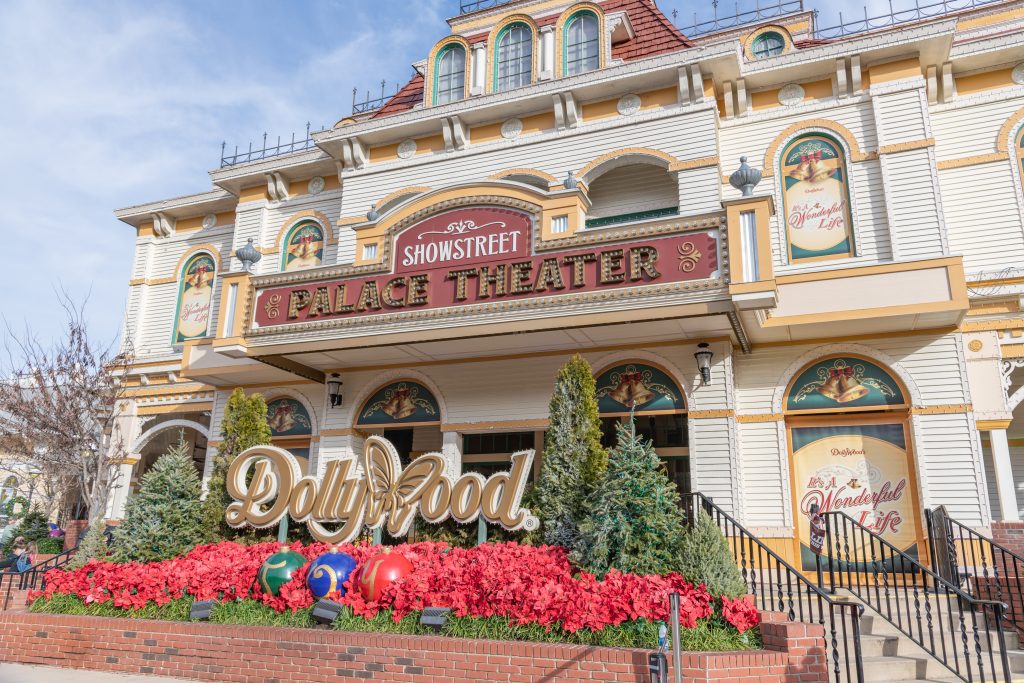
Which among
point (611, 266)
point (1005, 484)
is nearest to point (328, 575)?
point (611, 266)

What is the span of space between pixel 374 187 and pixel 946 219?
1165 cm

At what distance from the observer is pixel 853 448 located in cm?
1295

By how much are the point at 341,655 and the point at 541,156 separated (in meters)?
10.8

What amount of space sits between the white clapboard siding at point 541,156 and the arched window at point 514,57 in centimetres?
212

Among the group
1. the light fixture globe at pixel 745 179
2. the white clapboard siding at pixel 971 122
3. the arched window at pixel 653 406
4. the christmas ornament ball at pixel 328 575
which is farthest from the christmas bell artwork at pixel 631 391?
the white clapboard siding at pixel 971 122

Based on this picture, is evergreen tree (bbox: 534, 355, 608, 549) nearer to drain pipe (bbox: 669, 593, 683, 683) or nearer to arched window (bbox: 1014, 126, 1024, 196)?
drain pipe (bbox: 669, 593, 683, 683)

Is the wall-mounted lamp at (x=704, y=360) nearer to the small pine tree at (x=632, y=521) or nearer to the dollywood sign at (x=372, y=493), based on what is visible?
the dollywood sign at (x=372, y=493)

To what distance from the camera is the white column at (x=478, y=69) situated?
17.5 metres

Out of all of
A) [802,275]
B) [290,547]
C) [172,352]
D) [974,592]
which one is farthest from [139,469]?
[974,592]

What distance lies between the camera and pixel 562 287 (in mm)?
12484

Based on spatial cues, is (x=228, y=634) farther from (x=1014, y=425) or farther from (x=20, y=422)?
(x=1014, y=425)

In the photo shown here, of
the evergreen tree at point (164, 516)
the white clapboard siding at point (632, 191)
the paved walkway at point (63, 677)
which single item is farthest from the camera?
the white clapboard siding at point (632, 191)

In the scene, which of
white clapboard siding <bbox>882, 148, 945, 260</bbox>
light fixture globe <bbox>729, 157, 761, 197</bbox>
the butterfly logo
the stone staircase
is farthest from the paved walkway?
white clapboard siding <bbox>882, 148, 945, 260</bbox>

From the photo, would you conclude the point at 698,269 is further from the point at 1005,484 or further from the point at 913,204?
the point at 1005,484
